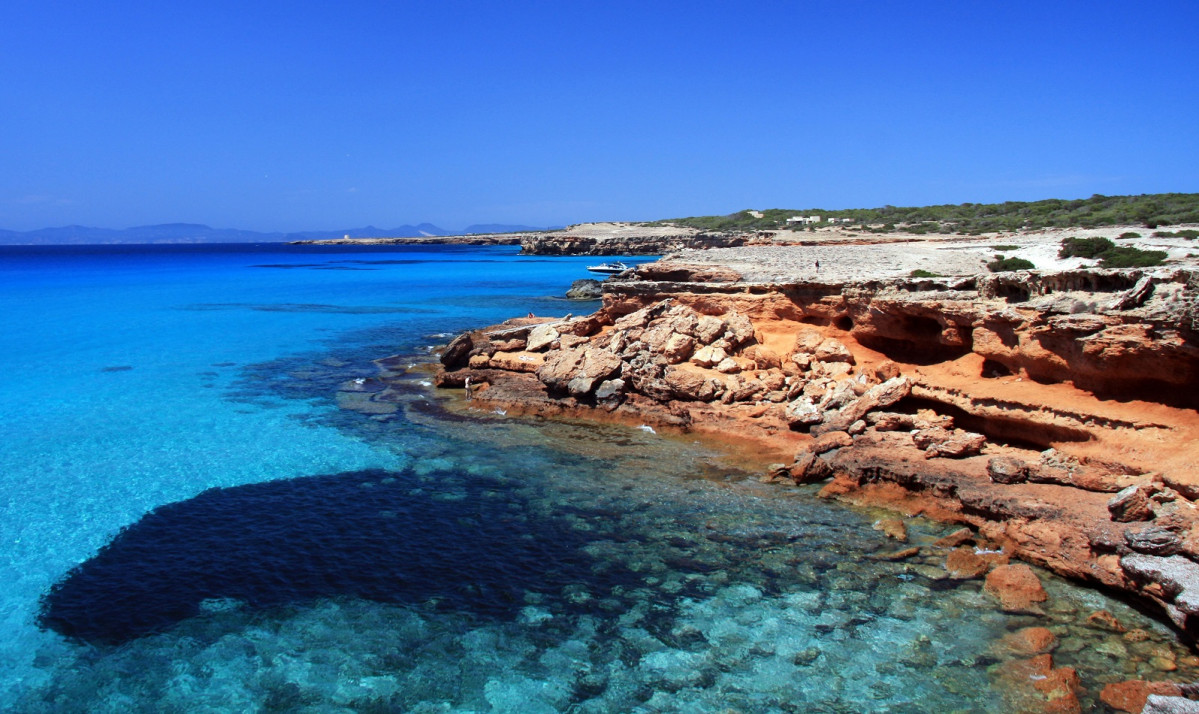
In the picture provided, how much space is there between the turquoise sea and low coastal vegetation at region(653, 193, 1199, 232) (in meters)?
37.5

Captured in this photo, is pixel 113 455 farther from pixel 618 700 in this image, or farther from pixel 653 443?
pixel 618 700

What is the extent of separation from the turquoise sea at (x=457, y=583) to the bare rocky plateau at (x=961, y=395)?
0.67 meters

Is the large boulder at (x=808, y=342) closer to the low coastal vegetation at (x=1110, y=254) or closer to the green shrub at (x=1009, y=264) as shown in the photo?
the green shrub at (x=1009, y=264)

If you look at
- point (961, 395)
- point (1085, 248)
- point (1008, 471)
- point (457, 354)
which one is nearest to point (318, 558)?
point (1008, 471)

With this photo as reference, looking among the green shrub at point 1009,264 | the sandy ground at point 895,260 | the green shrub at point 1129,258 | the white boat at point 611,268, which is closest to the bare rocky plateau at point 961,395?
the sandy ground at point 895,260

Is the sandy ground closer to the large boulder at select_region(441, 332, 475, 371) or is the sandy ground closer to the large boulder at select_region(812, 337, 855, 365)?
the large boulder at select_region(812, 337, 855, 365)

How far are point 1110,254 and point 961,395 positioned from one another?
15.7 metres

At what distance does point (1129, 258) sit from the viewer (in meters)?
22.5

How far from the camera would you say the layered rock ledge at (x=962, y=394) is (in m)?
9.03

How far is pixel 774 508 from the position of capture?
1102 cm

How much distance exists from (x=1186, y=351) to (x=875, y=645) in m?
6.15

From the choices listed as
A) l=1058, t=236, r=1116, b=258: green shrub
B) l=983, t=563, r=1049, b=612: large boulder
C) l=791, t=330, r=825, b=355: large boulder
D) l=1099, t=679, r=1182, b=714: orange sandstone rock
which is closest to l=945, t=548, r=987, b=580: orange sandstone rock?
l=983, t=563, r=1049, b=612: large boulder

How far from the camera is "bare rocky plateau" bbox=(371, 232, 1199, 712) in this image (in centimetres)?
880

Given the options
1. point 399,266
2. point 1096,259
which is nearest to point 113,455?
point 1096,259
